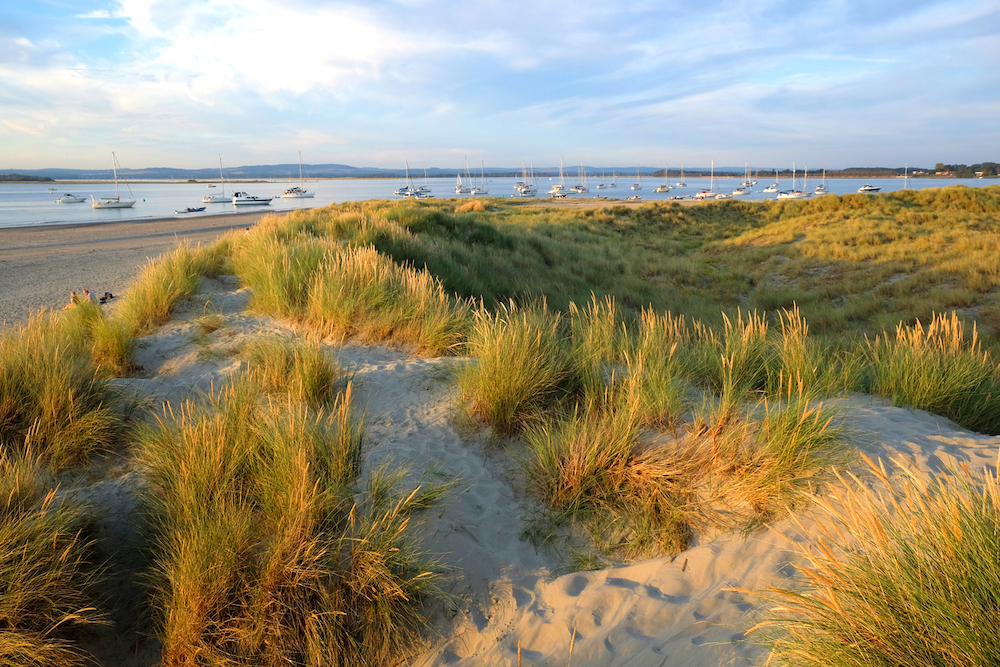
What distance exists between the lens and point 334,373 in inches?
189

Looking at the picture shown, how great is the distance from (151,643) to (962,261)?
1817cm

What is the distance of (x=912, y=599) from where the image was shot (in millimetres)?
1795

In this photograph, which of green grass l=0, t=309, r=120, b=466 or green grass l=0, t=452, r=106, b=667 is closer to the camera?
green grass l=0, t=452, r=106, b=667

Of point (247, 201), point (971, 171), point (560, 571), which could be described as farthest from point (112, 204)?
point (971, 171)

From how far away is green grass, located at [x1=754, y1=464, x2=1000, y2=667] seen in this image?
1.72 m

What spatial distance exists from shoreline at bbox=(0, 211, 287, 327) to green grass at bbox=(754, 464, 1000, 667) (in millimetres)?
9042

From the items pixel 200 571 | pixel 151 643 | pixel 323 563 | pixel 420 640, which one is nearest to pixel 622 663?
pixel 420 640

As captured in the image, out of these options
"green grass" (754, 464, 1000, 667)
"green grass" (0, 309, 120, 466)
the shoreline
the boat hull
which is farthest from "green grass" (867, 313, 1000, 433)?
the boat hull

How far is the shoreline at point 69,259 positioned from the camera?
1074cm

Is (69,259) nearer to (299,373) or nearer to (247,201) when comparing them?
(299,373)

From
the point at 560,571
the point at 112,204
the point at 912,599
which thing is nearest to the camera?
the point at 912,599

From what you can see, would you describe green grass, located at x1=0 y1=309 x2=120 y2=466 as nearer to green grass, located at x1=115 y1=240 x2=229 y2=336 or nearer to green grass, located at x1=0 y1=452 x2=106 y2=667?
green grass, located at x1=0 y1=452 x2=106 y2=667

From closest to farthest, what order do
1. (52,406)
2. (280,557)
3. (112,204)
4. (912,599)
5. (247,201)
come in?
(912,599) < (280,557) < (52,406) < (112,204) < (247,201)

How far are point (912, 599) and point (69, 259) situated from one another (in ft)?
68.8
